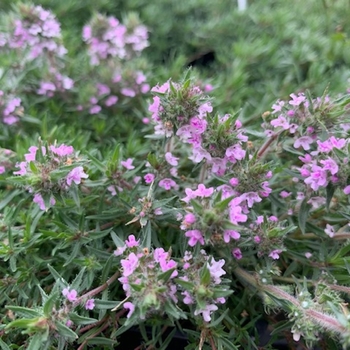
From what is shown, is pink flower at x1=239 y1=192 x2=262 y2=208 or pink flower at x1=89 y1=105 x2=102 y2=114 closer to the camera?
pink flower at x1=239 y1=192 x2=262 y2=208

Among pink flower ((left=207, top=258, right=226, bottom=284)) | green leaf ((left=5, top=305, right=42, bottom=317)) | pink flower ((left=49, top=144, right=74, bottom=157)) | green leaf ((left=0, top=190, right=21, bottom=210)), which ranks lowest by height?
green leaf ((left=0, top=190, right=21, bottom=210))

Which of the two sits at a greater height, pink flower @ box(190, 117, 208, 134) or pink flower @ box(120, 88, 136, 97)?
pink flower @ box(190, 117, 208, 134)

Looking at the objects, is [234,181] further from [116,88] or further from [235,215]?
[116,88]

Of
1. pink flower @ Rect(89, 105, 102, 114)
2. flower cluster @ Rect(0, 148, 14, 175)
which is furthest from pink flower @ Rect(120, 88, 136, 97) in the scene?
flower cluster @ Rect(0, 148, 14, 175)

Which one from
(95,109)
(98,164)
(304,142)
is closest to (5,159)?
(98,164)

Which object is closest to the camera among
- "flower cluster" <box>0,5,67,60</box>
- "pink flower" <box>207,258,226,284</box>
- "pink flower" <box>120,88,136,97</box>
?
"pink flower" <box>207,258,226,284</box>

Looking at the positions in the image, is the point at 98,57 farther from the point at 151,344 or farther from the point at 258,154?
the point at 151,344

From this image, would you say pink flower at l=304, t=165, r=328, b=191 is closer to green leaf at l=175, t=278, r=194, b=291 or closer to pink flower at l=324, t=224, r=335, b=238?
pink flower at l=324, t=224, r=335, b=238

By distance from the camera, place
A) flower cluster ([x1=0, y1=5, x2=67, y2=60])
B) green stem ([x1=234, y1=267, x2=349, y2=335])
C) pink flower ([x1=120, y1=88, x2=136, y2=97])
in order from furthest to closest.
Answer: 1. pink flower ([x1=120, y1=88, x2=136, y2=97])
2. flower cluster ([x1=0, y1=5, x2=67, y2=60])
3. green stem ([x1=234, y1=267, x2=349, y2=335])
